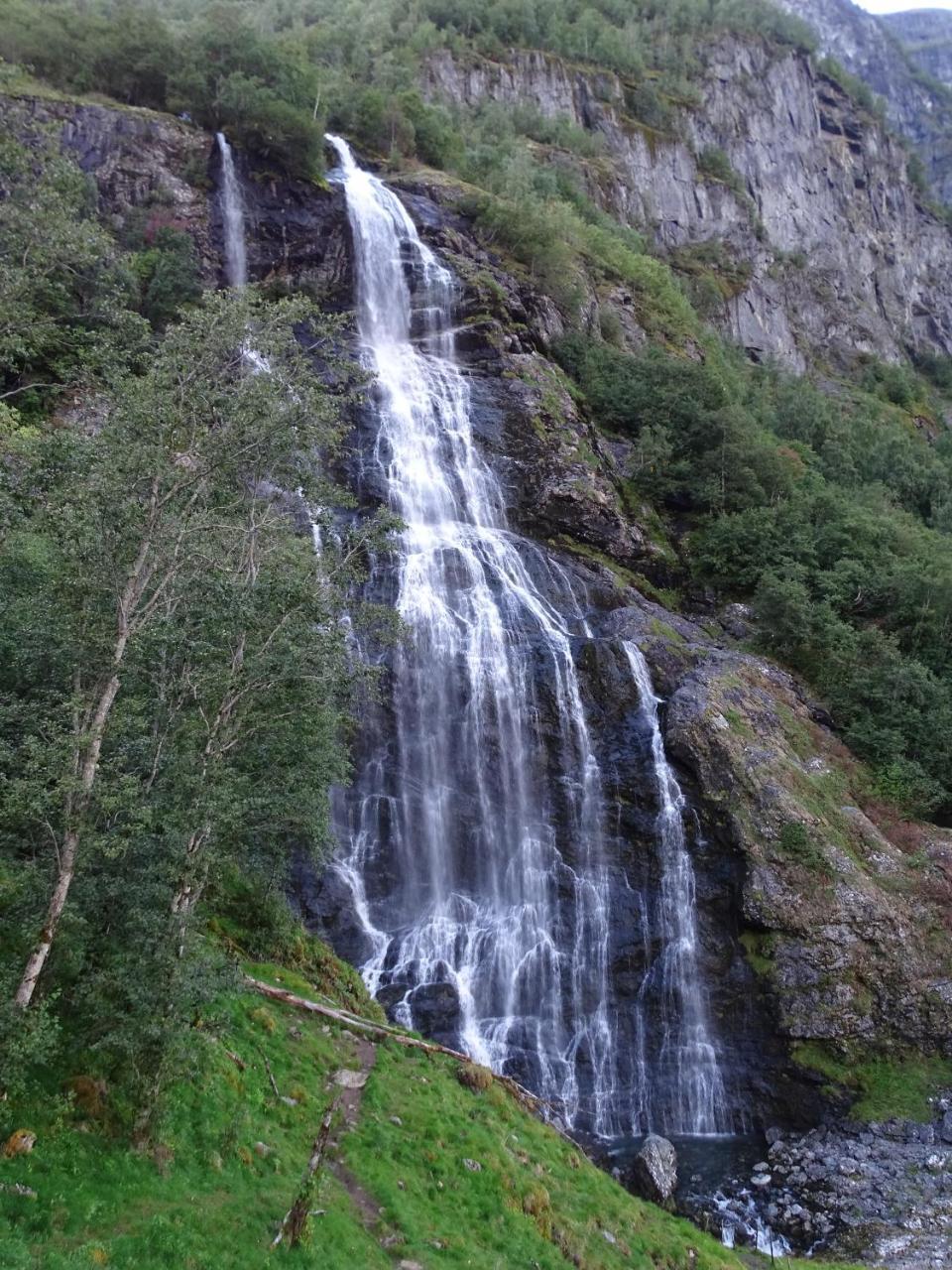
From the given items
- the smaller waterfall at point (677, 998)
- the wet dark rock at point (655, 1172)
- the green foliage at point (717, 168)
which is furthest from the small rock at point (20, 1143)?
the green foliage at point (717, 168)

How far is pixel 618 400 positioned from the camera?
149 feet

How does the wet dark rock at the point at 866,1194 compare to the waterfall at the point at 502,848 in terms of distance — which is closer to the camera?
the wet dark rock at the point at 866,1194

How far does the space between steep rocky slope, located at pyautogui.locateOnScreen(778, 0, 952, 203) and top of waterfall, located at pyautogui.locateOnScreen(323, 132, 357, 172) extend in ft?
422

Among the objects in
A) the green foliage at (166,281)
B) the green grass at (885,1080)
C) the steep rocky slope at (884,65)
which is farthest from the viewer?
the steep rocky slope at (884,65)

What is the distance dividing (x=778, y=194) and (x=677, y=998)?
309ft

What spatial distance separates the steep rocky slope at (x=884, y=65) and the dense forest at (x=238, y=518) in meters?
108

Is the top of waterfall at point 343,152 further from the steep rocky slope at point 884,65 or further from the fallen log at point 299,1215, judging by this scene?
the steep rocky slope at point 884,65

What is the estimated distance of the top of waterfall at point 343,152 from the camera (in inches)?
2071

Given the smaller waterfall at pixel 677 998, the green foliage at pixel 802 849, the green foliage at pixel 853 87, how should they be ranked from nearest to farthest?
the smaller waterfall at pixel 677 998 < the green foliage at pixel 802 849 < the green foliage at pixel 853 87

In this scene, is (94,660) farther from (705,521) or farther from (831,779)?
(705,521)

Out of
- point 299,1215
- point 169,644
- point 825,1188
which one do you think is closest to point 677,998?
point 825,1188

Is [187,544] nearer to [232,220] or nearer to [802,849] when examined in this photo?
[802,849]

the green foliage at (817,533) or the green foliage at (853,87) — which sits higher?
the green foliage at (853,87)

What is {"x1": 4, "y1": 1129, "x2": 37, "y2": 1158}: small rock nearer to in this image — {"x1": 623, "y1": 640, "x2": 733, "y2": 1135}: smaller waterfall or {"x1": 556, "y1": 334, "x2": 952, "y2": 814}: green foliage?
{"x1": 623, "y1": 640, "x2": 733, "y2": 1135}: smaller waterfall
